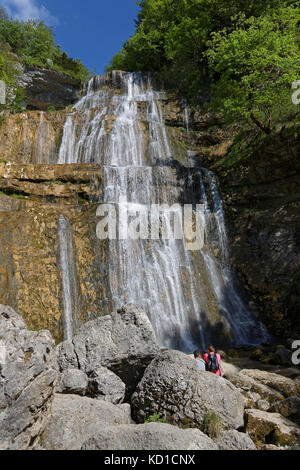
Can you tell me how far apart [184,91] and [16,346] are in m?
25.7

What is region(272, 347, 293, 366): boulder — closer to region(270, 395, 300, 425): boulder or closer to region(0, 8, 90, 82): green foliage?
region(270, 395, 300, 425): boulder

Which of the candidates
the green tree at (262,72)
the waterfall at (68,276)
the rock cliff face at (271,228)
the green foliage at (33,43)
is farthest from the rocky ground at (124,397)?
the green foliage at (33,43)

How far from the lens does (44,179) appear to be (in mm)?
14133

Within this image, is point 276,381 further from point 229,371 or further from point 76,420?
Answer: point 76,420

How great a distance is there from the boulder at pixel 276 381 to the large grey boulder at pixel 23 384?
5294 mm

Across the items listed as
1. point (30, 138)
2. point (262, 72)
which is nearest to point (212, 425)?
point (262, 72)

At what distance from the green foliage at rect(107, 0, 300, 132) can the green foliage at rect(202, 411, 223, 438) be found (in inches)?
488

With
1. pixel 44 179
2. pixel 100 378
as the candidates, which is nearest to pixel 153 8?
pixel 44 179

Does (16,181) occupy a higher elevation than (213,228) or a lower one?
higher

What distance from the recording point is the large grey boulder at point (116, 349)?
587 centimetres

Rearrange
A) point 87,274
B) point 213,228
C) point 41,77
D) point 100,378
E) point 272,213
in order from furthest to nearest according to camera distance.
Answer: point 41,77, point 213,228, point 272,213, point 87,274, point 100,378

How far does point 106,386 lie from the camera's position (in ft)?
18.2

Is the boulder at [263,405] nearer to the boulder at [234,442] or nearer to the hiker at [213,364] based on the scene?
the hiker at [213,364]

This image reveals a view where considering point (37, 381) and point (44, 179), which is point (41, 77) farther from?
point (37, 381)
